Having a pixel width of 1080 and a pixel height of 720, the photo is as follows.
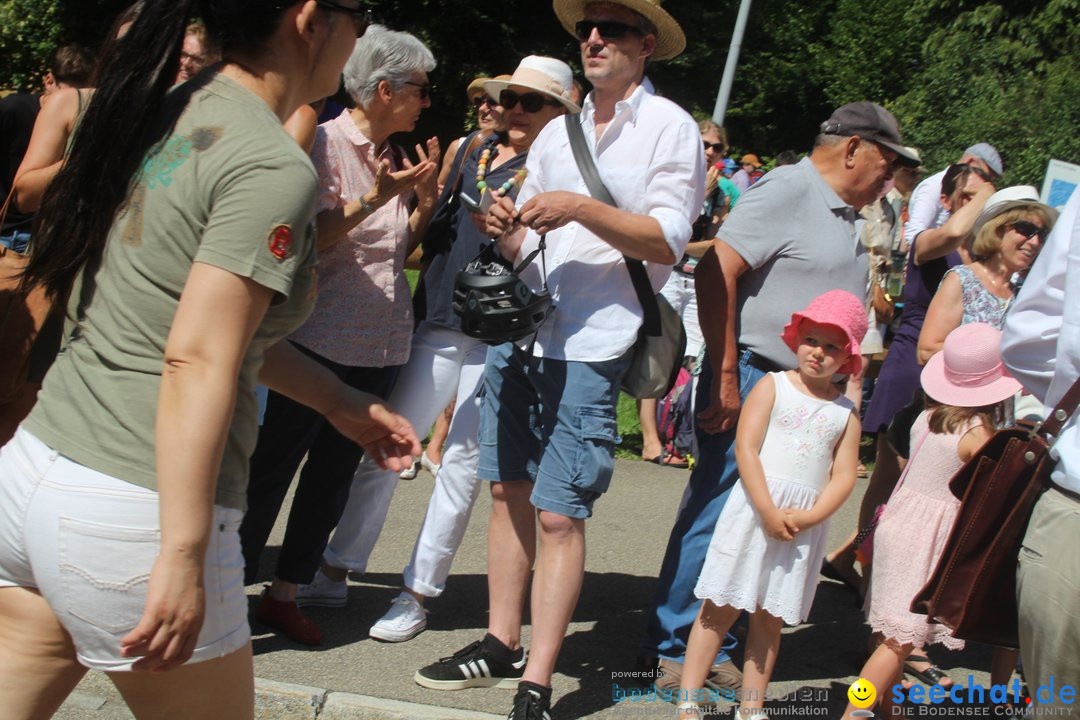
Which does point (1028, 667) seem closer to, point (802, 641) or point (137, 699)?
point (137, 699)

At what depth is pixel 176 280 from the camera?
6.21 ft

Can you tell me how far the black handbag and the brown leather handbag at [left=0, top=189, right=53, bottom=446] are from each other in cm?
176

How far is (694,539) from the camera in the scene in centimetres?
420

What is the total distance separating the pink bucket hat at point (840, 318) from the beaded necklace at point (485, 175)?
1.07 metres

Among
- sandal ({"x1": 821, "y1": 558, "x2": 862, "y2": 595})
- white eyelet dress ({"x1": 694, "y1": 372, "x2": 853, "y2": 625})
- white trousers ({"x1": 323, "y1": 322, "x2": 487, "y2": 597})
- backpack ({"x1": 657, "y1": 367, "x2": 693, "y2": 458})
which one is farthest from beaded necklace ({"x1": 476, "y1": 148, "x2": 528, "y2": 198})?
backpack ({"x1": 657, "y1": 367, "x2": 693, "y2": 458})

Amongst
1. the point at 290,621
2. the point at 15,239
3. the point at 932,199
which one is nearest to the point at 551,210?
the point at 290,621

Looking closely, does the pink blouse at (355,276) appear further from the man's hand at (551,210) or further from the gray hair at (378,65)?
the man's hand at (551,210)

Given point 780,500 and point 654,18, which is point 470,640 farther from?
point 654,18

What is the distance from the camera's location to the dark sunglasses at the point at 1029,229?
4.75 meters

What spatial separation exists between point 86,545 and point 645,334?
2.30 metres

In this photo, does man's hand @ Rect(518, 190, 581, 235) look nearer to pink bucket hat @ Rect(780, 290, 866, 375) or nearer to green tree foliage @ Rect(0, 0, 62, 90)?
pink bucket hat @ Rect(780, 290, 866, 375)

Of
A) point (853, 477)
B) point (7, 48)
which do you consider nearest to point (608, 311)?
point (853, 477)

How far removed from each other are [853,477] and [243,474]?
2.33 meters

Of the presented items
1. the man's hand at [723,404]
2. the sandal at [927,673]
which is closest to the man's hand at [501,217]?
the man's hand at [723,404]
